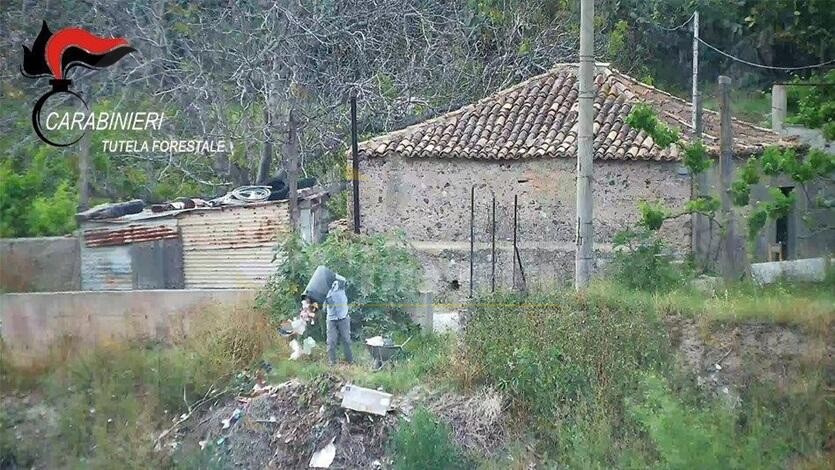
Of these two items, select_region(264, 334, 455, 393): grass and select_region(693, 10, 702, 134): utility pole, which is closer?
select_region(264, 334, 455, 393): grass

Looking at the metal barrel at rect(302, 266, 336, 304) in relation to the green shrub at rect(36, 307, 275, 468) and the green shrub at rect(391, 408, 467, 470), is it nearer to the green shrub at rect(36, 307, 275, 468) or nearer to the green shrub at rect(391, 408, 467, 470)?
the green shrub at rect(36, 307, 275, 468)

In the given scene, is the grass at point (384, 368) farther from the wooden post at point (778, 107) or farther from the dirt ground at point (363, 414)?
the wooden post at point (778, 107)

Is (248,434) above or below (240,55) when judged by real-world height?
below

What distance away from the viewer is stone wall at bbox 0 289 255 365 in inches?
372

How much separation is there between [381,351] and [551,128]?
319cm

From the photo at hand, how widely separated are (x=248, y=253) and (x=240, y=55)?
253cm

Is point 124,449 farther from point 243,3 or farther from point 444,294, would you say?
point 243,3

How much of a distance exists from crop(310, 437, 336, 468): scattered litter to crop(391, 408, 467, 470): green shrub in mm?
467

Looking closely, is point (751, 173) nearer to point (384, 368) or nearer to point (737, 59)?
point (737, 59)

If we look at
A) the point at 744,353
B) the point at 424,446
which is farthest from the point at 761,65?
the point at 424,446

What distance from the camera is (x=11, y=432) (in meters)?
9.20

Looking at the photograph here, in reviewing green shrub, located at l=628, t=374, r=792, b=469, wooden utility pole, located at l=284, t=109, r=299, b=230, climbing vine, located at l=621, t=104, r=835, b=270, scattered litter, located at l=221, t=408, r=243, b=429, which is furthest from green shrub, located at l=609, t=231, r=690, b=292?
scattered litter, located at l=221, t=408, r=243, b=429

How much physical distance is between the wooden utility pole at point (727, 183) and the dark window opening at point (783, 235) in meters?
0.50

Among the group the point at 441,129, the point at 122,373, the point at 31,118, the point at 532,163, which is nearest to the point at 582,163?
the point at 532,163
